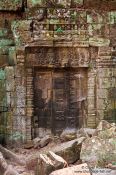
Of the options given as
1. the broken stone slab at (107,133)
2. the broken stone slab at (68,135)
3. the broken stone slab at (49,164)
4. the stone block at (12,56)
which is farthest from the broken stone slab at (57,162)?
the stone block at (12,56)

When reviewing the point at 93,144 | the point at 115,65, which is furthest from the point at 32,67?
the point at 93,144

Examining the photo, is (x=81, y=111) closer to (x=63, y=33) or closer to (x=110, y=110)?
(x=110, y=110)

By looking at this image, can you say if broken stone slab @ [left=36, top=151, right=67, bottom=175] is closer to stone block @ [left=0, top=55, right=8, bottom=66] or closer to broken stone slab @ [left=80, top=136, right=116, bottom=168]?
broken stone slab @ [left=80, top=136, right=116, bottom=168]

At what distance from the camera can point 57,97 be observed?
10938 mm

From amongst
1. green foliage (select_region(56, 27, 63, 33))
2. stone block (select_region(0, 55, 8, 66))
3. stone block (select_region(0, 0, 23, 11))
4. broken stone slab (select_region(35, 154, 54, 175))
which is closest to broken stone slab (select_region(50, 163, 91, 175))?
broken stone slab (select_region(35, 154, 54, 175))

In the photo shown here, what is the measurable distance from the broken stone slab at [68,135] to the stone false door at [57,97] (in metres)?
0.15

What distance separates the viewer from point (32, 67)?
35.2ft

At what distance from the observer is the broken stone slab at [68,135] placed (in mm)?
10461

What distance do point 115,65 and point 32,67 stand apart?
234 centimetres

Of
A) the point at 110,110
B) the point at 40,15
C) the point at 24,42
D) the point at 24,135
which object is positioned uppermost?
the point at 40,15

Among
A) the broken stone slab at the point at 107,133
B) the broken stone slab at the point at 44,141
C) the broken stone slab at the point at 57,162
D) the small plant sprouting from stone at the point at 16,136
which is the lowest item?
the broken stone slab at the point at 44,141

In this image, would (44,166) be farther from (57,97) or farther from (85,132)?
(57,97)

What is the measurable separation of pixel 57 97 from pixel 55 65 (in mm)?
929

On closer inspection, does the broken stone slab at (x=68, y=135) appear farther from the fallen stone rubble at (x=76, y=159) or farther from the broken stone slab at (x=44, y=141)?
the fallen stone rubble at (x=76, y=159)
